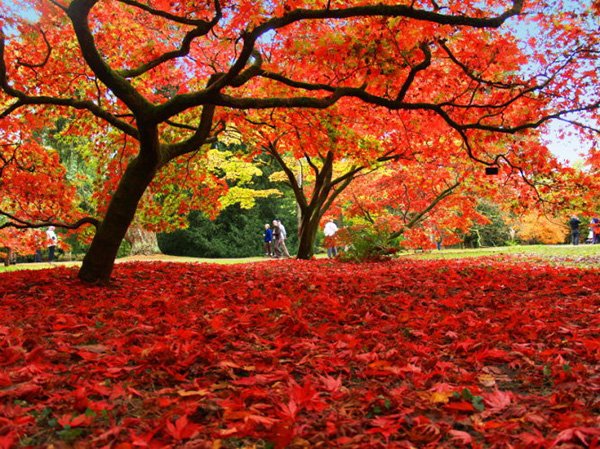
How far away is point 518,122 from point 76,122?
25.6ft

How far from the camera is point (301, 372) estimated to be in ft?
9.18

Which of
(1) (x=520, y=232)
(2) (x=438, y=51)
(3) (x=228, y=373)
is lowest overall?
(3) (x=228, y=373)

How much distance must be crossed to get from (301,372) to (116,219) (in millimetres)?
4253

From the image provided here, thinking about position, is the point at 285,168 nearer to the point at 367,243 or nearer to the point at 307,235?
the point at 307,235

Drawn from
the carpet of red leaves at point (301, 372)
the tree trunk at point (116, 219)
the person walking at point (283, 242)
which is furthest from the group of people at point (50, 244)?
the carpet of red leaves at point (301, 372)

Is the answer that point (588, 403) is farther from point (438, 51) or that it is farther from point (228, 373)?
point (438, 51)

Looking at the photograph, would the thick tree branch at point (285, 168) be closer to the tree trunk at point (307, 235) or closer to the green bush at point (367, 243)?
the tree trunk at point (307, 235)

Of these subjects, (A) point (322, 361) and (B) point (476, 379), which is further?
(A) point (322, 361)

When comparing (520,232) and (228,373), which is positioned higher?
(520,232)

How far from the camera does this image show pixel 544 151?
27.4 ft

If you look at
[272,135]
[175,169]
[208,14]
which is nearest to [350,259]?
[272,135]

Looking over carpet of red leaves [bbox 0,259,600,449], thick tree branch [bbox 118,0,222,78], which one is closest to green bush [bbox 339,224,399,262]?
carpet of red leaves [bbox 0,259,600,449]

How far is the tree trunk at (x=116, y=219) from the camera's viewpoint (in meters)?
6.16

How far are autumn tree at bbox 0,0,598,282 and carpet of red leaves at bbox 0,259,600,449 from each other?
2.50 metres
